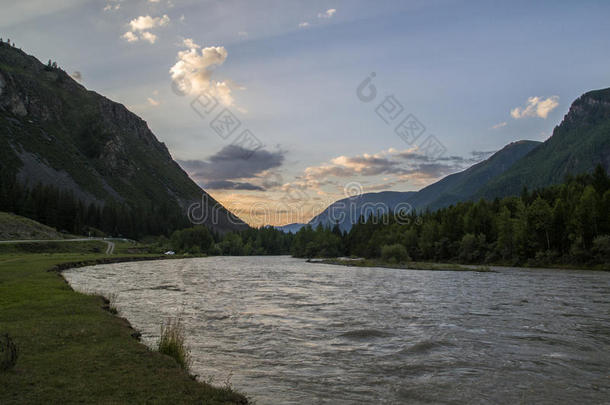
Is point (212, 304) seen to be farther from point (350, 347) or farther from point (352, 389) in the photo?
point (352, 389)

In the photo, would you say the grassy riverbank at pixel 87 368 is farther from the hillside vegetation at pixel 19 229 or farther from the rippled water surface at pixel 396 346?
the hillside vegetation at pixel 19 229

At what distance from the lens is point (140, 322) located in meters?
23.9

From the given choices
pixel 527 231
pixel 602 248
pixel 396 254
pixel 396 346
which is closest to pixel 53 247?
pixel 396 254

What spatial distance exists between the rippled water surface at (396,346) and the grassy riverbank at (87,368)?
6.95 feet

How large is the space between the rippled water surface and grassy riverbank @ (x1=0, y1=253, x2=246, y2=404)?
2118 millimetres

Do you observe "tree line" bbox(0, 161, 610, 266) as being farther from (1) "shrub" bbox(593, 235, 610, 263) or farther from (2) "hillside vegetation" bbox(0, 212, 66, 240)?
(2) "hillside vegetation" bbox(0, 212, 66, 240)

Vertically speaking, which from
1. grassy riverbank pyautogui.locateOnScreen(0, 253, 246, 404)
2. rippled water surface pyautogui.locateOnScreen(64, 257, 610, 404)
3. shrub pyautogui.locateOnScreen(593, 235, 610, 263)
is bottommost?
rippled water surface pyautogui.locateOnScreen(64, 257, 610, 404)

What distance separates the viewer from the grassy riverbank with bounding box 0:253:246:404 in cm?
999

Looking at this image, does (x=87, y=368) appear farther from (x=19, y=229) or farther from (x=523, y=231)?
(x=19, y=229)

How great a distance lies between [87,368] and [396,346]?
45.6ft

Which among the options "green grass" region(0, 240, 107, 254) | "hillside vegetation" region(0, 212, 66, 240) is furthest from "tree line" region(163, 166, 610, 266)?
"hillside vegetation" region(0, 212, 66, 240)

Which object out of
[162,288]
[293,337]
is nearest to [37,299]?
[293,337]

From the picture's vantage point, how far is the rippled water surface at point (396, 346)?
13.5 metres

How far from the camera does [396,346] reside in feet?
64.7
